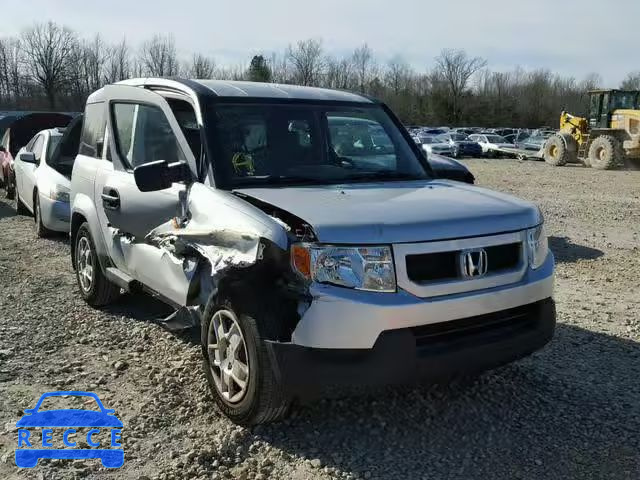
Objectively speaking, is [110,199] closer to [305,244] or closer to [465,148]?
[305,244]

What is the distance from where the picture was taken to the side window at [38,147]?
9.52 metres

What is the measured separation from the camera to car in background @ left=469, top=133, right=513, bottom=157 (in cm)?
3578

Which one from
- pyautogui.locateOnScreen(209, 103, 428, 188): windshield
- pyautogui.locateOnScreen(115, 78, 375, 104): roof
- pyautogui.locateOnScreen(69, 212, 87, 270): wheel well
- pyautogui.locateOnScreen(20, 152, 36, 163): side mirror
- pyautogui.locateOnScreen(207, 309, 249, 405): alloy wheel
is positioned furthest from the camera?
pyautogui.locateOnScreen(20, 152, 36, 163): side mirror

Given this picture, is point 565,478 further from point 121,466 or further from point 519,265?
point 121,466

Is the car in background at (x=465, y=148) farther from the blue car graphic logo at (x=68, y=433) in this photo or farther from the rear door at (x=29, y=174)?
the blue car graphic logo at (x=68, y=433)

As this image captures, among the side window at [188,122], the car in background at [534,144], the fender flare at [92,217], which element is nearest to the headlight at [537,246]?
the side window at [188,122]

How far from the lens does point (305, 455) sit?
3.26 m

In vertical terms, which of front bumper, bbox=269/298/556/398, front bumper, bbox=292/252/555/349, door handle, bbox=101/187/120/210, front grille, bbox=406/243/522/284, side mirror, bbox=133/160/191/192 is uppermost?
side mirror, bbox=133/160/191/192

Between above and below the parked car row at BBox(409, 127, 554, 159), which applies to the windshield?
above

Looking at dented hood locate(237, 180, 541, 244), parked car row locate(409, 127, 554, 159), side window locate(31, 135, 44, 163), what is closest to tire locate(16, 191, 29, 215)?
side window locate(31, 135, 44, 163)

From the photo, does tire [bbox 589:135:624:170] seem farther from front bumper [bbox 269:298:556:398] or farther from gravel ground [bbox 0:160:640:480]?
front bumper [bbox 269:298:556:398]

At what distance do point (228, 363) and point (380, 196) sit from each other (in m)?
1.30

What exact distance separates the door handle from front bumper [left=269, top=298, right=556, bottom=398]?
2.26 m

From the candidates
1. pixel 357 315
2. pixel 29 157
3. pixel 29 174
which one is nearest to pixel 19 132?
pixel 29 174
